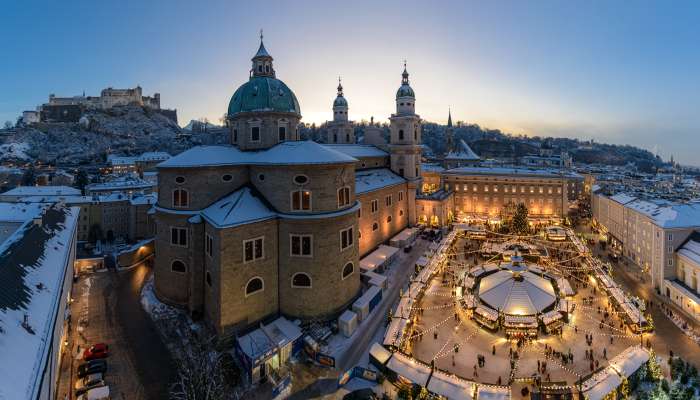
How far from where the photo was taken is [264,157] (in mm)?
27016

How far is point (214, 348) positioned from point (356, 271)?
38.7ft

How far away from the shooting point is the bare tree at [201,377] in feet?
54.4

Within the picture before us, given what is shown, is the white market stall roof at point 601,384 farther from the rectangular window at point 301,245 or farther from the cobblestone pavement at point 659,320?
the rectangular window at point 301,245

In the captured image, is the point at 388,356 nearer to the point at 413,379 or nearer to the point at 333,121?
the point at 413,379

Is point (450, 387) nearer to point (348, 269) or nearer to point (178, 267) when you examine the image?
point (348, 269)

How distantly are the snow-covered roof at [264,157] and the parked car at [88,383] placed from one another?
13.8 metres

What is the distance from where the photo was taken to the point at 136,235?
5525cm

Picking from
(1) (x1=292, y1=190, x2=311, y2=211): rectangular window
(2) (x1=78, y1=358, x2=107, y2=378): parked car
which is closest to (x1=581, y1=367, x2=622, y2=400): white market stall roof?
(1) (x1=292, y1=190, x2=311, y2=211): rectangular window

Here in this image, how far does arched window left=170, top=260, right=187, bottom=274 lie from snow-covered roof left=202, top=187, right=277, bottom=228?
4.90 m

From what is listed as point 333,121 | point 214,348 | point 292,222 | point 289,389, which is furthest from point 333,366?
point 333,121

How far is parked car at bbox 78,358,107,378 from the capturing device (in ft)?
65.4

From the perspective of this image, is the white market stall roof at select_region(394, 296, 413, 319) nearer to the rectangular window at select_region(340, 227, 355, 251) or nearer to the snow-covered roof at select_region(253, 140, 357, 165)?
the rectangular window at select_region(340, 227, 355, 251)

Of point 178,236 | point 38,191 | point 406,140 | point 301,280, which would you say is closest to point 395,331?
point 301,280

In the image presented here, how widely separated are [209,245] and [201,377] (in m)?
9.40
